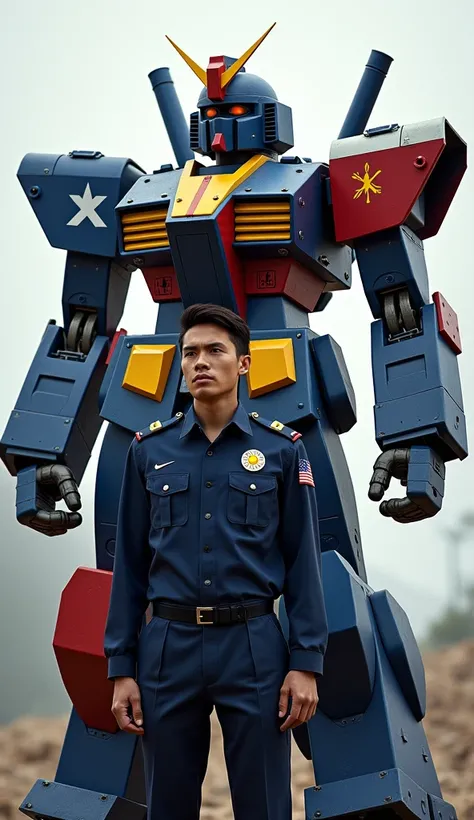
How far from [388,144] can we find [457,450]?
36.2 inches

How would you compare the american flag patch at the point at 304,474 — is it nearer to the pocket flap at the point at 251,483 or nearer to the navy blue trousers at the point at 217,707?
the pocket flap at the point at 251,483

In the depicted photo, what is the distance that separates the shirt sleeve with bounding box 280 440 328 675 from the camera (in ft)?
8.26

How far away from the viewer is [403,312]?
3.88 meters

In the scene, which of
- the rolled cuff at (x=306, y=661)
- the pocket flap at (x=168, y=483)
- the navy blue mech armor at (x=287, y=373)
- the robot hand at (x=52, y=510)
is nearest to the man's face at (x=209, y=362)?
the pocket flap at (x=168, y=483)

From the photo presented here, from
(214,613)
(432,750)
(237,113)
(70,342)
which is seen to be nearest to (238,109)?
(237,113)

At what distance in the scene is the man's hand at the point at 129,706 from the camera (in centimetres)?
252

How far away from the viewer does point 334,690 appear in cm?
355

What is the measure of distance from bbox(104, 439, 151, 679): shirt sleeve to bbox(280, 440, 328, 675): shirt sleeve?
289 mm

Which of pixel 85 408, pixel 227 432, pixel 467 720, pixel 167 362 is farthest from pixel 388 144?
pixel 467 720

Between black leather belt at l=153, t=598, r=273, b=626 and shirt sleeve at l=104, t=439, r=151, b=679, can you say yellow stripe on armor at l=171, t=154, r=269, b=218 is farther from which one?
black leather belt at l=153, t=598, r=273, b=626

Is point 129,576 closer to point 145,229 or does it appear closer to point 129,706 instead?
point 129,706

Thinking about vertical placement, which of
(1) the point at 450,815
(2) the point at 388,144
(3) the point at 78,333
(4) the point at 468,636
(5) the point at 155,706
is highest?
(2) the point at 388,144

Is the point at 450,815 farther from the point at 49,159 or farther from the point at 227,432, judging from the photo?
the point at 49,159

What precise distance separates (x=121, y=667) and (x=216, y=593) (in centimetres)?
25
